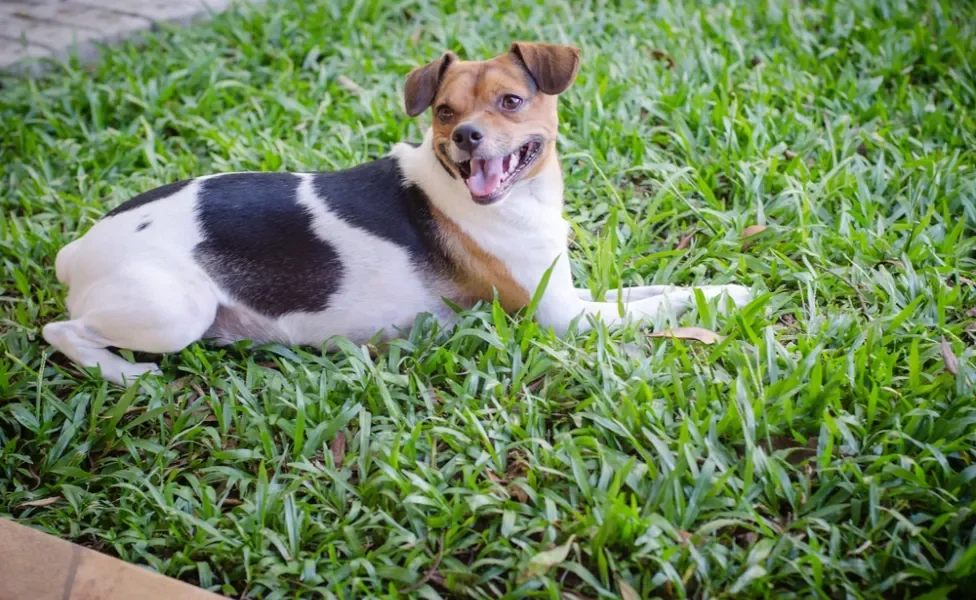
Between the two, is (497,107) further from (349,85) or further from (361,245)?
(349,85)

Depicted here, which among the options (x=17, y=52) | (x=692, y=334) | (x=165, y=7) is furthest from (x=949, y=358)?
(x=17, y=52)

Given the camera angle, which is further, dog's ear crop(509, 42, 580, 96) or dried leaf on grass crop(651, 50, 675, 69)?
dried leaf on grass crop(651, 50, 675, 69)

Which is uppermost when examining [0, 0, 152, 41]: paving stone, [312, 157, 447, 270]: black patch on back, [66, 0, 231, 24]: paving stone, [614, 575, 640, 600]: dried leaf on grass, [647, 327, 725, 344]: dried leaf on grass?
[312, 157, 447, 270]: black patch on back

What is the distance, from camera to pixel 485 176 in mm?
3855

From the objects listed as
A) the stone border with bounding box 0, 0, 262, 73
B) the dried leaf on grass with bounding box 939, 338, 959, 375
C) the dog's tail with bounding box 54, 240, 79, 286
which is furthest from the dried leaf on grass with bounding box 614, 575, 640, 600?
the stone border with bounding box 0, 0, 262, 73

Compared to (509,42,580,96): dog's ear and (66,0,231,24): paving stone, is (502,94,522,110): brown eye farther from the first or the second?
(66,0,231,24): paving stone

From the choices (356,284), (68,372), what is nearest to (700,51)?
(356,284)

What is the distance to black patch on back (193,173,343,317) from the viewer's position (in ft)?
13.0

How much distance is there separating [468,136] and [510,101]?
13.2 inches

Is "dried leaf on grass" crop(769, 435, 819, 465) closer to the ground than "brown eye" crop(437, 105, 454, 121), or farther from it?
closer to the ground

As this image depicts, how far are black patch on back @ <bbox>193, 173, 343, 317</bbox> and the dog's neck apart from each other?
0.54m

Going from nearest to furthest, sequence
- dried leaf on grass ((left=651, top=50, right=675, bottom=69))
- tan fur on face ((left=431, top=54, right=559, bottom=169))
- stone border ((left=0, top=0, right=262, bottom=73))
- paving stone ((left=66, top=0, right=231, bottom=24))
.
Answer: tan fur on face ((left=431, top=54, right=559, bottom=169))
dried leaf on grass ((left=651, top=50, right=675, bottom=69))
stone border ((left=0, top=0, right=262, bottom=73))
paving stone ((left=66, top=0, right=231, bottom=24))

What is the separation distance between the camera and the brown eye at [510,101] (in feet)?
12.7

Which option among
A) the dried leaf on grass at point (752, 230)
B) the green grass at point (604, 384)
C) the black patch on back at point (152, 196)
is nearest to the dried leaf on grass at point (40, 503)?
the green grass at point (604, 384)
